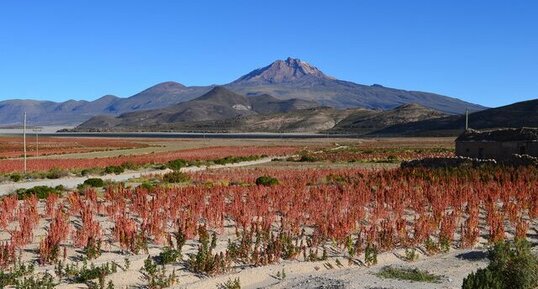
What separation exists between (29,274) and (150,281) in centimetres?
203

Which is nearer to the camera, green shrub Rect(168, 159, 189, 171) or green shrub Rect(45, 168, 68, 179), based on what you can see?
green shrub Rect(45, 168, 68, 179)

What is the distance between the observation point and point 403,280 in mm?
9906

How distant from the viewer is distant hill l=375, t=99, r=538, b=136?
153075mm

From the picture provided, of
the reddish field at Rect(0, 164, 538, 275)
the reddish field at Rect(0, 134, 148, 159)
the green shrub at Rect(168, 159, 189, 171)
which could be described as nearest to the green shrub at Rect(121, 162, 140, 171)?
the green shrub at Rect(168, 159, 189, 171)

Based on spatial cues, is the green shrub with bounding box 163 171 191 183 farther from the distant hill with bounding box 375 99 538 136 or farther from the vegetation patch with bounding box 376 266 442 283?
the distant hill with bounding box 375 99 538 136

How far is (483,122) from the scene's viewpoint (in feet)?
541

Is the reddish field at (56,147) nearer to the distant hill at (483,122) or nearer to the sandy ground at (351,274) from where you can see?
the sandy ground at (351,274)

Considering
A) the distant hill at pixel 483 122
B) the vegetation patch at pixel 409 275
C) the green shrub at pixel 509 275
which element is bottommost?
the vegetation patch at pixel 409 275

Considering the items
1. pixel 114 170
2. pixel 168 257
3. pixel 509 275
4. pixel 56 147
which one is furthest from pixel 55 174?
pixel 56 147

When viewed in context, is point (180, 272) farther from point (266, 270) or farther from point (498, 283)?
point (498, 283)

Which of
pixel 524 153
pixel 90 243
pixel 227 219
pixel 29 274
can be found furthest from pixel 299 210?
pixel 524 153

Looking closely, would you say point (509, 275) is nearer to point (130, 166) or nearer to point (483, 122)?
point (130, 166)

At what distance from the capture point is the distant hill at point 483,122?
153 m

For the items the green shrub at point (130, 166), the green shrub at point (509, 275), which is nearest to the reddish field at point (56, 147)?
the green shrub at point (130, 166)
